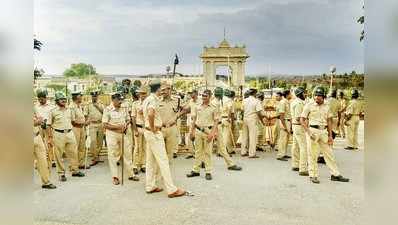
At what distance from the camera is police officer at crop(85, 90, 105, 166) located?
678 cm

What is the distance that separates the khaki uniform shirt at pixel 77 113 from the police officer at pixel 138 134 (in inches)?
33.8

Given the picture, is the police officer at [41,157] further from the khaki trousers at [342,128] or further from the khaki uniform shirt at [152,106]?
the khaki trousers at [342,128]

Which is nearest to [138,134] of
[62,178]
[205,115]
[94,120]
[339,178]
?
[94,120]

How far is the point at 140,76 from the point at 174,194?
211cm

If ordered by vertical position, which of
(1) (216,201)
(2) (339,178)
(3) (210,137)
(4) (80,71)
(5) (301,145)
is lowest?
(1) (216,201)

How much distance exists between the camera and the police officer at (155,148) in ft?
16.0

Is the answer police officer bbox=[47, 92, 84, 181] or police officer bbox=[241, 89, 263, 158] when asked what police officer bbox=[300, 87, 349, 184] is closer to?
police officer bbox=[241, 89, 263, 158]

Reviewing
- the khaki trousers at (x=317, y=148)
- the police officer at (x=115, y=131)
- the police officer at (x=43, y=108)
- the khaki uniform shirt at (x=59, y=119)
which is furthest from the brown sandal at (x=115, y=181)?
the khaki trousers at (x=317, y=148)

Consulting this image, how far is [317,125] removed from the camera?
18.0ft

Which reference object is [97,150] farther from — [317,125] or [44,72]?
[317,125]

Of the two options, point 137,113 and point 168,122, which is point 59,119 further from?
point 168,122

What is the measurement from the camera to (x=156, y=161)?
5.15m

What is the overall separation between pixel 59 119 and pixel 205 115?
1.99 m
